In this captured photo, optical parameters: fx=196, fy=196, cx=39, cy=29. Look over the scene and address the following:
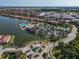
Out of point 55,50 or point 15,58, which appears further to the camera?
point 55,50

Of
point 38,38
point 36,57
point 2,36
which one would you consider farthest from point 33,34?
point 36,57

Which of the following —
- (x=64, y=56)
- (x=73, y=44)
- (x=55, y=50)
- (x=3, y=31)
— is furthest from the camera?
(x=3, y=31)

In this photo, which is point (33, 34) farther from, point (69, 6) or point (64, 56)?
point (69, 6)

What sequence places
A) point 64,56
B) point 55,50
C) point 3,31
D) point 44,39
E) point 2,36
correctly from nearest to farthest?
point 64,56 → point 55,50 → point 44,39 → point 2,36 → point 3,31

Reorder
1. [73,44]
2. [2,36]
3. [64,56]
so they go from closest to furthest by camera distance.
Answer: [64,56]
[73,44]
[2,36]

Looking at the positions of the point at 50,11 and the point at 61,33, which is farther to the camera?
the point at 50,11

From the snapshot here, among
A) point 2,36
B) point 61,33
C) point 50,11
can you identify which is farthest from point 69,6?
point 2,36

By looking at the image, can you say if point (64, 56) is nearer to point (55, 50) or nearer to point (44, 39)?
point (55, 50)

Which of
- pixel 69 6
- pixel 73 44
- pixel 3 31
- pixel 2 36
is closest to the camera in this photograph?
pixel 73 44
